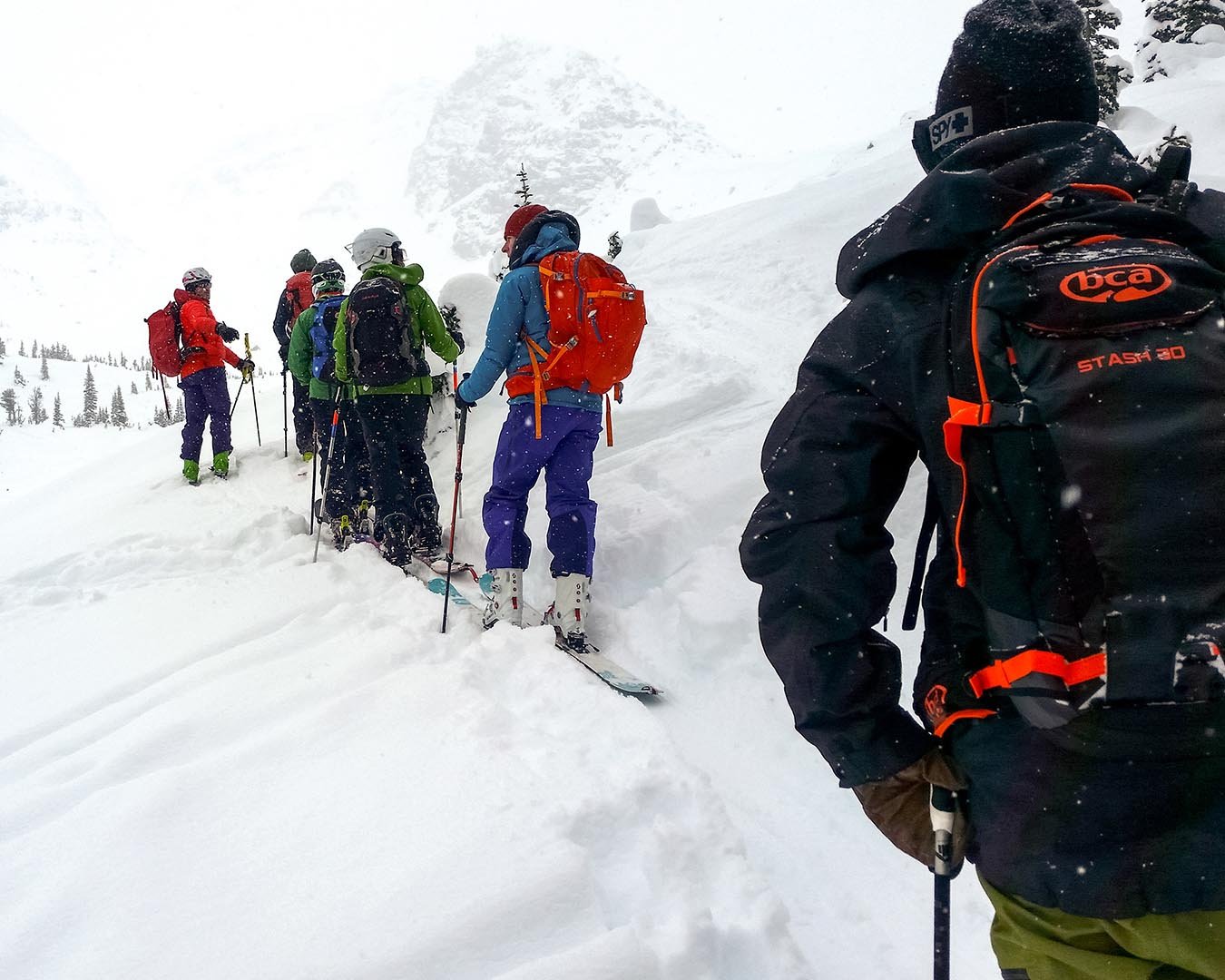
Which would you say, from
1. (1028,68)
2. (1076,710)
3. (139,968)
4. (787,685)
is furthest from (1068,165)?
(139,968)

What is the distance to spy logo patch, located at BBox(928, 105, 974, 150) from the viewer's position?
1.50 m

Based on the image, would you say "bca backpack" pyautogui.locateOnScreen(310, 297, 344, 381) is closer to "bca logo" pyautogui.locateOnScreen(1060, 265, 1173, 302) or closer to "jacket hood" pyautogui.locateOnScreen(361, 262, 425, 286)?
"jacket hood" pyautogui.locateOnScreen(361, 262, 425, 286)

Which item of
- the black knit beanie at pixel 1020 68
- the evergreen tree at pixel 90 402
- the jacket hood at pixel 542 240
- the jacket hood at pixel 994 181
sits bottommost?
the evergreen tree at pixel 90 402

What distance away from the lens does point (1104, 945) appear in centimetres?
121

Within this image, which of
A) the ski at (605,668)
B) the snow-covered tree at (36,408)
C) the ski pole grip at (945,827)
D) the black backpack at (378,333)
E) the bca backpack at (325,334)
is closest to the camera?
the ski pole grip at (945,827)

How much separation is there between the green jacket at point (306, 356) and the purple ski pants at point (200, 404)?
165 centimetres

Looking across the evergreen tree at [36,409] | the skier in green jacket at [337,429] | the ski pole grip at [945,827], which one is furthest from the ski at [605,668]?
the evergreen tree at [36,409]

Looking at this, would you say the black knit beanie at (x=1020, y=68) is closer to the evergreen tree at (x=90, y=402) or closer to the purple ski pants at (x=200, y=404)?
the purple ski pants at (x=200, y=404)

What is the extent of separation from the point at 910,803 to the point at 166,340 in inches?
355

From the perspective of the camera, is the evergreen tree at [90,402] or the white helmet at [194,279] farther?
the evergreen tree at [90,402]

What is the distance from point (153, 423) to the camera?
294 ft

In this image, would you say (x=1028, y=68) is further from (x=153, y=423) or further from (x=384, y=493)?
(x=153, y=423)

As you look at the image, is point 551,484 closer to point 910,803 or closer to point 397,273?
point 397,273

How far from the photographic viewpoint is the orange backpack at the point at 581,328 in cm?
423
